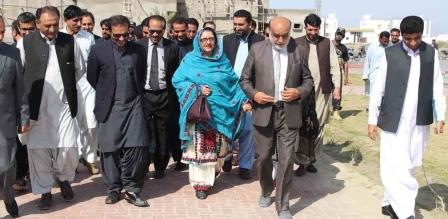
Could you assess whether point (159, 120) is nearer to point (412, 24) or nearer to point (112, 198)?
point (112, 198)

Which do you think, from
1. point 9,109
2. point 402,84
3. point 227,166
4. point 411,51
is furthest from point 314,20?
point 9,109

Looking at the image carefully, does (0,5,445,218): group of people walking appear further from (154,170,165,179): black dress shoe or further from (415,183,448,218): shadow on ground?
(415,183,448,218): shadow on ground

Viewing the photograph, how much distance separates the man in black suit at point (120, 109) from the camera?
5.21 meters

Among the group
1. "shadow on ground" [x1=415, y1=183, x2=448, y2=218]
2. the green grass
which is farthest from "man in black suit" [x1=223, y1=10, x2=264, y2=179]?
"shadow on ground" [x1=415, y1=183, x2=448, y2=218]

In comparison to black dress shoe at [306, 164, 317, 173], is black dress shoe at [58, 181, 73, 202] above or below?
above

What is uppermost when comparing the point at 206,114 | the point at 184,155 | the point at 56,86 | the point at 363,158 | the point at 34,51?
the point at 34,51

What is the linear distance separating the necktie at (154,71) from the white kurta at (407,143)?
2585mm

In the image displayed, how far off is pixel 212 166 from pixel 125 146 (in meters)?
1.07

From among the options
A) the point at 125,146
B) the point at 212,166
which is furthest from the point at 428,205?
the point at 125,146

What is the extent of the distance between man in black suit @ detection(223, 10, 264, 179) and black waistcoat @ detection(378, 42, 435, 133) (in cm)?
219

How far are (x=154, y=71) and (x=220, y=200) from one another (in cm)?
170

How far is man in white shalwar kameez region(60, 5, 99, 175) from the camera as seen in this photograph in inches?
243

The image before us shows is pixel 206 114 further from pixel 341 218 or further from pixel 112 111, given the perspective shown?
pixel 341 218

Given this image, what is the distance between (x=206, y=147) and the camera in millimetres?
5801
